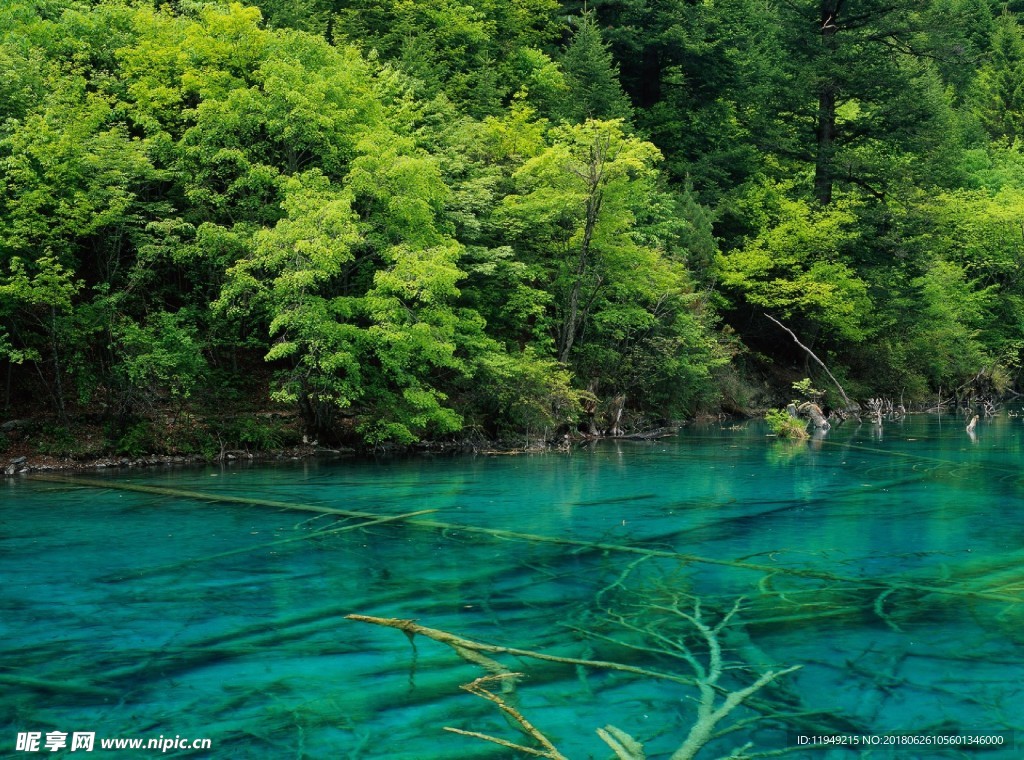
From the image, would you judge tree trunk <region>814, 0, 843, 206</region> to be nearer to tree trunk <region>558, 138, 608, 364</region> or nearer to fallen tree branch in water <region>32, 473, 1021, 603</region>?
tree trunk <region>558, 138, 608, 364</region>

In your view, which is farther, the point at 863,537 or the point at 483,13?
the point at 483,13

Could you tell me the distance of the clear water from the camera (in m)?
5.81

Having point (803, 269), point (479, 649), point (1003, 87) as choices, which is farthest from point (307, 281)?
point (1003, 87)

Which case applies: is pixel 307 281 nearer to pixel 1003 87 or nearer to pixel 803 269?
pixel 803 269

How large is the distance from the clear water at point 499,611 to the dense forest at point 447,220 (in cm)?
432

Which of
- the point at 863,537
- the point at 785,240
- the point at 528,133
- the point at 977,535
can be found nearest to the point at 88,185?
the point at 528,133

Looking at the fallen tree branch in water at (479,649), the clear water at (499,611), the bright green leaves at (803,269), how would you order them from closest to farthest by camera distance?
1. the clear water at (499,611)
2. the fallen tree branch in water at (479,649)
3. the bright green leaves at (803,269)

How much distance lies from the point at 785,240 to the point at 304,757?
32.5 m

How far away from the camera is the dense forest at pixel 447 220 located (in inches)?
740

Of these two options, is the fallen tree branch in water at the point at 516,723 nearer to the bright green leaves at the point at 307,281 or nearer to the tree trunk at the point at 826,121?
the bright green leaves at the point at 307,281

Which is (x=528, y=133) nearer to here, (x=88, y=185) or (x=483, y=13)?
(x=483, y=13)

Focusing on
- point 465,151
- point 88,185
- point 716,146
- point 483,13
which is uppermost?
point 483,13

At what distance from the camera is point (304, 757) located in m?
5.29

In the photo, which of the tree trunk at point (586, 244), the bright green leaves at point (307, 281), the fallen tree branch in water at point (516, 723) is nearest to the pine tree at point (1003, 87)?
the tree trunk at point (586, 244)
